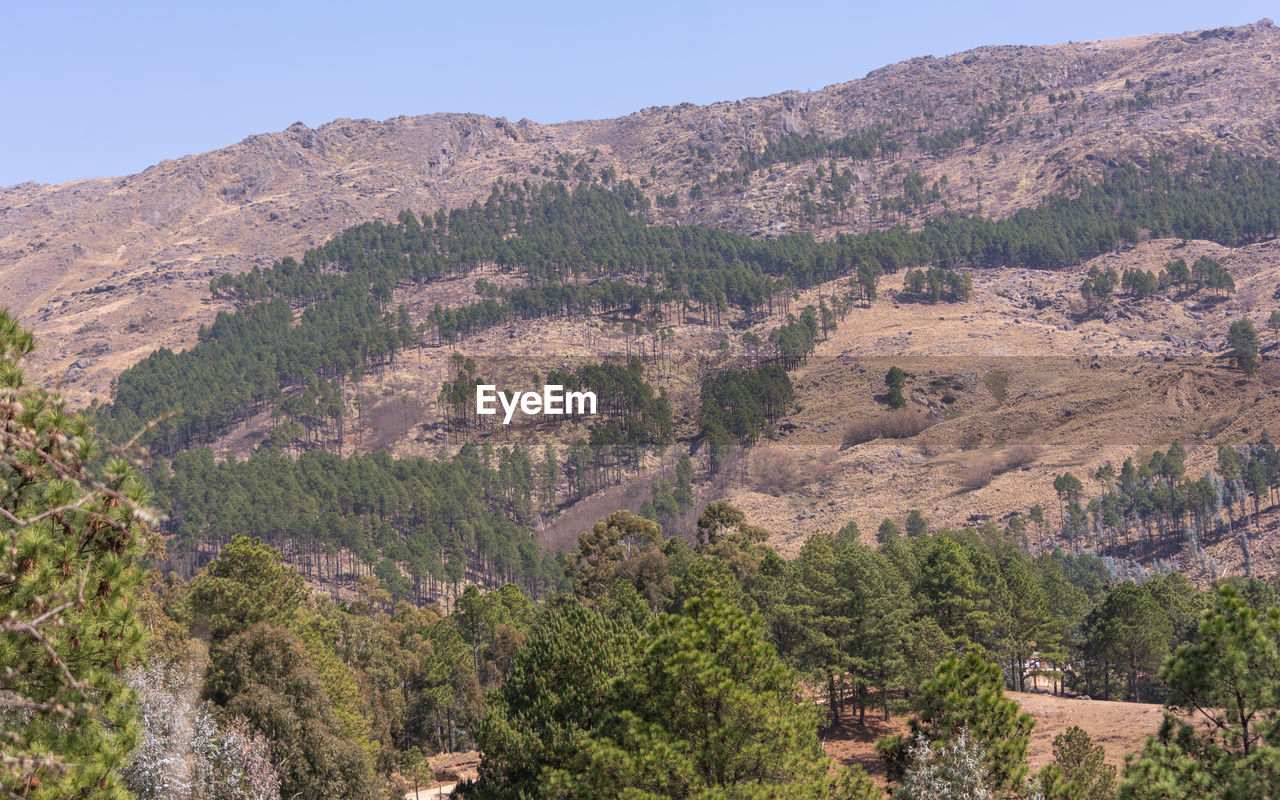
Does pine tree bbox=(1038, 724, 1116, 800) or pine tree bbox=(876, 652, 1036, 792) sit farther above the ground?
pine tree bbox=(876, 652, 1036, 792)

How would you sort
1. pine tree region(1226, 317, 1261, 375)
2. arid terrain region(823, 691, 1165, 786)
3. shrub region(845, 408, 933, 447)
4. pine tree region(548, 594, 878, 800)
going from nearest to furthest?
pine tree region(548, 594, 878, 800) < arid terrain region(823, 691, 1165, 786) < pine tree region(1226, 317, 1261, 375) < shrub region(845, 408, 933, 447)

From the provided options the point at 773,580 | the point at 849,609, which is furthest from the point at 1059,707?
the point at 773,580

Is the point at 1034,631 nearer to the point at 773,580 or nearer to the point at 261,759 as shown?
the point at 773,580

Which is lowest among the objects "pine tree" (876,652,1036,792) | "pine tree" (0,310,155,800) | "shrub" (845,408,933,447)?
"shrub" (845,408,933,447)

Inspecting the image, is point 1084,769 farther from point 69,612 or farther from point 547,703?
point 69,612

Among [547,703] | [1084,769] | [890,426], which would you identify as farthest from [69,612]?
[890,426]

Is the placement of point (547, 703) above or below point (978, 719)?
below

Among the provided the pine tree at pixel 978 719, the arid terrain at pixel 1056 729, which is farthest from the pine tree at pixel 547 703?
the arid terrain at pixel 1056 729

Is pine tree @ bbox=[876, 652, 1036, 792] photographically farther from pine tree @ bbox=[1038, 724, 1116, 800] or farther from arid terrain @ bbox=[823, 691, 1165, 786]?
Result: arid terrain @ bbox=[823, 691, 1165, 786]

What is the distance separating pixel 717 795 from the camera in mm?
26562

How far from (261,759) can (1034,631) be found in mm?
52458

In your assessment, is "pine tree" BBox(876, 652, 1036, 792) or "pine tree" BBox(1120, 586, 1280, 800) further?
"pine tree" BBox(876, 652, 1036, 792)

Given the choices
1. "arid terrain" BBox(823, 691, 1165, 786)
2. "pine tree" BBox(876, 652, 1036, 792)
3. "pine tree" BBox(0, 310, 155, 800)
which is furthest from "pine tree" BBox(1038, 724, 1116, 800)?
"pine tree" BBox(0, 310, 155, 800)

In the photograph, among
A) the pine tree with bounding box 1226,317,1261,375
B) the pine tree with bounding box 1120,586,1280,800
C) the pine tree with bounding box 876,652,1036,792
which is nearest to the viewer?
the pine tree with bounding box 1120,586,1280,800
